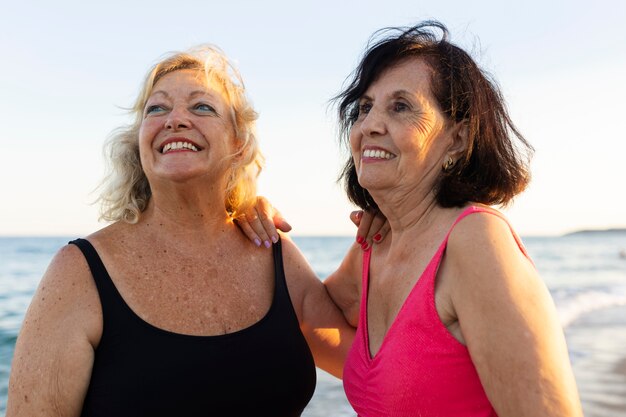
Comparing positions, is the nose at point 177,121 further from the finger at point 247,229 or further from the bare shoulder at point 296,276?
the bare shoulder at point 296,276

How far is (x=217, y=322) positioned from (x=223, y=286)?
0.21 meters

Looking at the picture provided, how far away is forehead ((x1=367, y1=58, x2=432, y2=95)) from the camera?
8.89 ft

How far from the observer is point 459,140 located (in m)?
2.75

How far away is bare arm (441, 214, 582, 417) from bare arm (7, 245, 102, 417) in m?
1.56

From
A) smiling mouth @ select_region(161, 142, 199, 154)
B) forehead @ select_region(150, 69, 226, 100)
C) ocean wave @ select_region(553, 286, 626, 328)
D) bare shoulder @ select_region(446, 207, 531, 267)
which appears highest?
forehead @ select_region(150, 69, 226, 100)

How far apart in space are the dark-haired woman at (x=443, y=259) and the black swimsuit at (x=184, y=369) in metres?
0.43

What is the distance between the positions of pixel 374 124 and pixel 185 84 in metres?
1.08

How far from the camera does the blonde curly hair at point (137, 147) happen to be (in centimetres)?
331

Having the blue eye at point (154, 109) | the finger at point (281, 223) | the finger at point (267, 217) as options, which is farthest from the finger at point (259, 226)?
the blue eye at point (154, 109)

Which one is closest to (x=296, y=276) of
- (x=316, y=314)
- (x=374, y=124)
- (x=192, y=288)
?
(x=316, y=314)

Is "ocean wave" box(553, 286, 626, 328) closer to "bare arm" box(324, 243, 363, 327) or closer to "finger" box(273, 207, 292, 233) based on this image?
"bare arm" box(324, 243, 363, 327)

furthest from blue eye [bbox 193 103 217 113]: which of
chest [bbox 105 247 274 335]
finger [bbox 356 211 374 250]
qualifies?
finger [bbox 356 211 374 250]

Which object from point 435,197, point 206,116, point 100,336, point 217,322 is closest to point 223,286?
point 217,322

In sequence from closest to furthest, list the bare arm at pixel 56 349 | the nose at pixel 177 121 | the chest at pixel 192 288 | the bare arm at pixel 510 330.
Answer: the bare arm at pixel 510 330
the bare arm at pixel 56 349
the chest at pixel 192 288
the nose at pixel 177 121
